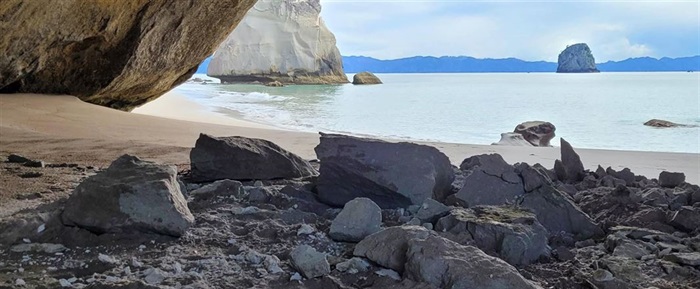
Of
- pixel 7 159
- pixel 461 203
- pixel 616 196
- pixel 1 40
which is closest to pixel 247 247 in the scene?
pixel 461 203

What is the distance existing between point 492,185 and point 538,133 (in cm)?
1106

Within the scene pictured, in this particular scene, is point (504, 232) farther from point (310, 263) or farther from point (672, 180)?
point (672, 180)

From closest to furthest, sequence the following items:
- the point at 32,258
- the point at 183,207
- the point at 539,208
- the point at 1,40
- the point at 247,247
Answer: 1. the point at 32,258
2. the point at 247,247
3. the point at 183,207
4. the point at 539,208
5. the point at 1,40

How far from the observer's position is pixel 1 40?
750 centimetres

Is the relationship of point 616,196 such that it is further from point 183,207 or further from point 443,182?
point 183,207

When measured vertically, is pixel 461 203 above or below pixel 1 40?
below

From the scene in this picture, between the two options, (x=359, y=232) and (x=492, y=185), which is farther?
(x=492, y=185)

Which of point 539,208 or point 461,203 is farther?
point 461,203

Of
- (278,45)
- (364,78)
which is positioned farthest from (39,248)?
(364,78)

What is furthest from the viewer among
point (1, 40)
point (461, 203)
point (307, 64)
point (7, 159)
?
point (307, 64)

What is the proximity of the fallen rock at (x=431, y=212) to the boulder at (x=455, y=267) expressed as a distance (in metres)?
0.83

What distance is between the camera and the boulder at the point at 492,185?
376cm

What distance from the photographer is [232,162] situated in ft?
15.0

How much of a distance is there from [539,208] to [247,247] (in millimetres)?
1821
